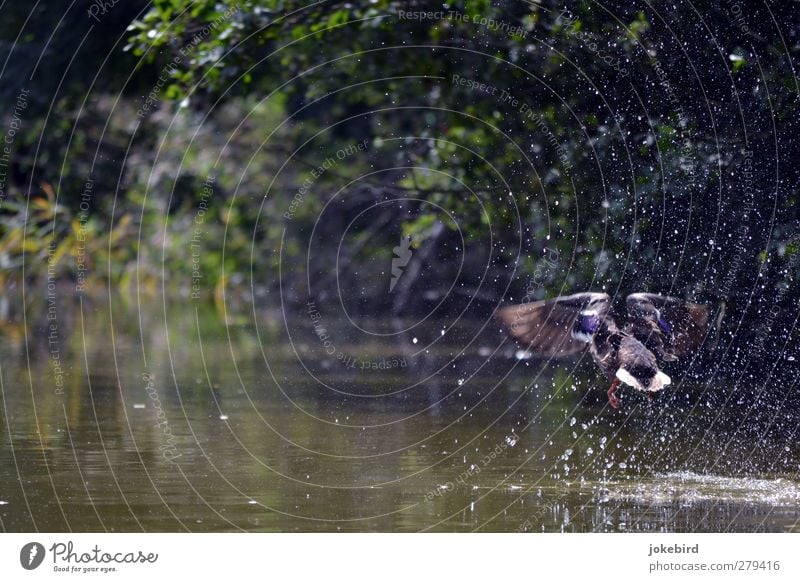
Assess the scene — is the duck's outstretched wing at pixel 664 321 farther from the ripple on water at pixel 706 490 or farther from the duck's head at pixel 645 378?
the ripple on water at pixel 706 490

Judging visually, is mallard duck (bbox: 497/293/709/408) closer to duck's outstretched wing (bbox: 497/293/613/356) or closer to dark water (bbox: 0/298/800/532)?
duck's outstretched wing (bbox: 497/293/613/356)

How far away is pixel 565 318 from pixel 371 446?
1559mm

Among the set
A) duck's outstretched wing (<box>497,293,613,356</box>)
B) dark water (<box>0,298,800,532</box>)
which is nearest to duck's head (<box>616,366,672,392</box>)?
duck's outstretched wing (<box>497,293,613,356</box>)

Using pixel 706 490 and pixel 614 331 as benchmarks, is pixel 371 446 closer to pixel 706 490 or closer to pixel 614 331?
pixel 614 331

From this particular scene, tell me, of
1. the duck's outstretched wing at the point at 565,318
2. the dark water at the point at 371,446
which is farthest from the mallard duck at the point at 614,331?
the dark water at the point at 371,446

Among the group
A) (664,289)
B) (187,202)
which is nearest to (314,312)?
(187,202)

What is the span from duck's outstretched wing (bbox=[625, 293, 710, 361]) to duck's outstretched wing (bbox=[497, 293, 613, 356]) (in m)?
0.24

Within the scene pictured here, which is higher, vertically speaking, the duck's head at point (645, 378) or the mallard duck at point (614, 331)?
the mallard duck at point (614, 331)

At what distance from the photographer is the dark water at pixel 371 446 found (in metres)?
7.61

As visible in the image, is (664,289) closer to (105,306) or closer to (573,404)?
(573,404)

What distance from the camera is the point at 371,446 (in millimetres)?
9891

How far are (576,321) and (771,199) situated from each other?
151 inches

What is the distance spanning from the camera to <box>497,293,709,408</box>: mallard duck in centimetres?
927

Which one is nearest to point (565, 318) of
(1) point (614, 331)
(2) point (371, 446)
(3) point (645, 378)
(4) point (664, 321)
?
(1) point (614, 331)
